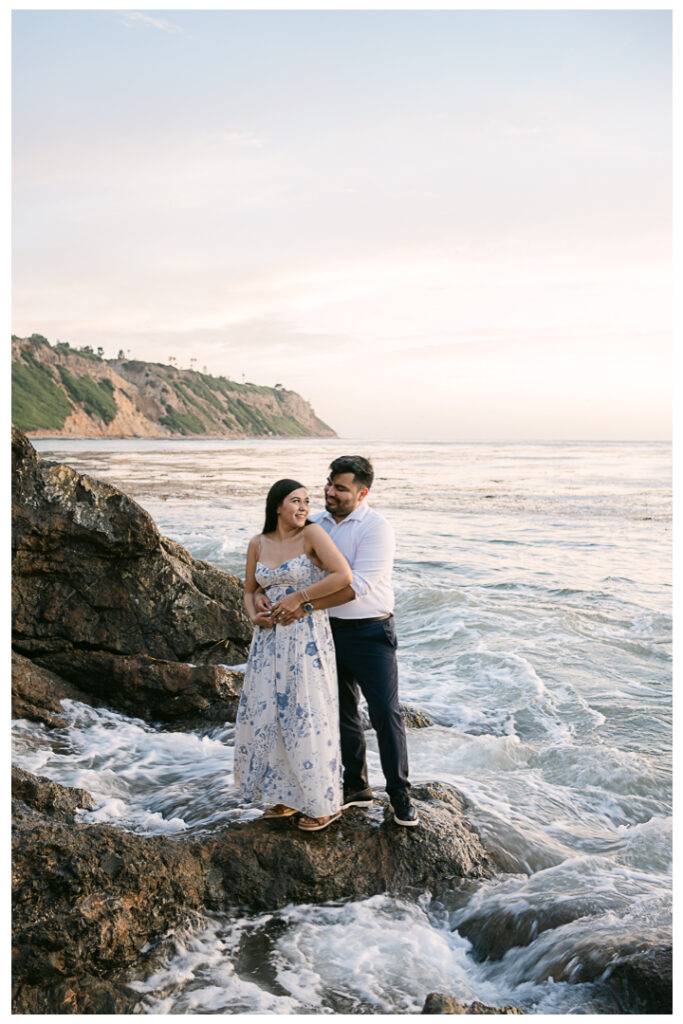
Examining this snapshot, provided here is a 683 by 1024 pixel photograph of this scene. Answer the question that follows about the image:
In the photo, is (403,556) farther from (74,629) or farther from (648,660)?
(74,629)

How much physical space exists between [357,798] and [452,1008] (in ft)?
5.22

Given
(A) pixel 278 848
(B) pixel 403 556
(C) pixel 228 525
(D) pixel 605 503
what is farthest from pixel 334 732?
(D) pixel 605 503

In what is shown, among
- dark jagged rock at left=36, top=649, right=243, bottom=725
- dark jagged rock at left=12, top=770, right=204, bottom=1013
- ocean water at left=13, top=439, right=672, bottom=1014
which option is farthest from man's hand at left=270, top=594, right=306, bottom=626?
dark jagged rock at left=36, top=649, right=243, bottom=725

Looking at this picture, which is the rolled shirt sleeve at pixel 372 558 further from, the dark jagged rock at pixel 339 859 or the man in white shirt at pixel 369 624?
the dark jagged rock at pixel 339 859

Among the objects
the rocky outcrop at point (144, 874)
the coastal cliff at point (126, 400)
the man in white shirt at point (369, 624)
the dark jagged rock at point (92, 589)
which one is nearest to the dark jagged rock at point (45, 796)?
the rocky outcrop at point (144, 874)

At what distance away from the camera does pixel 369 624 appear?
14.0 ft

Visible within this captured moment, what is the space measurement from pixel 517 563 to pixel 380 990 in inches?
514

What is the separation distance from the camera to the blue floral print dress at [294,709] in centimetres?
412

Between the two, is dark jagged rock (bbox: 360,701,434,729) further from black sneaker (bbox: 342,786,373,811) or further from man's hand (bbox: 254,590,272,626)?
man's hand (bbox: 254,590,272,626)

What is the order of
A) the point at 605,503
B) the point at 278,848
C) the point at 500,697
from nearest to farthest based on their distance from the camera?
the point at 278,848 → the point at 500,697 → the point at 605,503

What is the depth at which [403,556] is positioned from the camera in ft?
53.6

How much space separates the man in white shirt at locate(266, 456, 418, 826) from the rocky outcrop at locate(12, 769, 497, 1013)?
28 centimetres

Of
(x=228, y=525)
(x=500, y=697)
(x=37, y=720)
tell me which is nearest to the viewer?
(x=37, y=720)

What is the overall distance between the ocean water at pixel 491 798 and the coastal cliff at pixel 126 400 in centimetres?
7945
